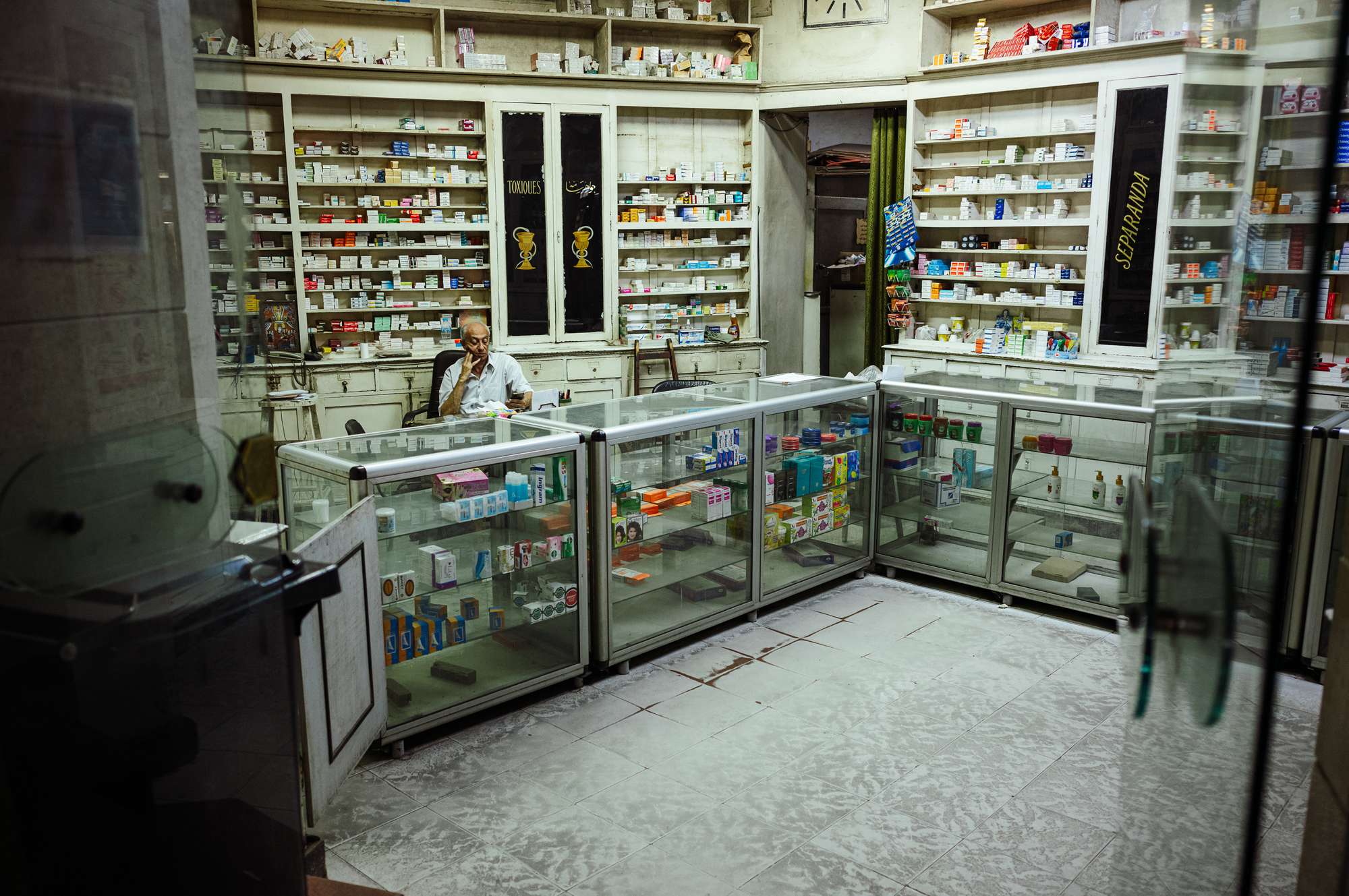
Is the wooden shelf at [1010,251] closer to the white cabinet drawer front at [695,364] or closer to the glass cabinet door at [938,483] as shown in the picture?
the white cabinet drawer front at [695,364]

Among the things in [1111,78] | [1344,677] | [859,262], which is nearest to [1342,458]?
[1344,677]

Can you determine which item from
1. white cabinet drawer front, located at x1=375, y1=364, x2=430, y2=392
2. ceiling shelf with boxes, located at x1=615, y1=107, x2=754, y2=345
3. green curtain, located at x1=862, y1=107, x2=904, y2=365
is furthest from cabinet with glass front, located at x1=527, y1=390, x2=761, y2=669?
green curtain, located at x1=862, y1=107, x2=904, y2=365

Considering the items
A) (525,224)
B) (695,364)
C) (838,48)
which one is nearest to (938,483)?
(695,364)

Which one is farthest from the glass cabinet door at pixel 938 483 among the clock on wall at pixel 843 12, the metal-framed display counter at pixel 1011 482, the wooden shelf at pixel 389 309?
the clock on wall at pixel 843 12

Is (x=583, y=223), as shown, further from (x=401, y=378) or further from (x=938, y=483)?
(x=938, y=483)

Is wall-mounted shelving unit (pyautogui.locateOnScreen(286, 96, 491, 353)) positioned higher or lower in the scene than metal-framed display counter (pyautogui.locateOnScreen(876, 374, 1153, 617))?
higher

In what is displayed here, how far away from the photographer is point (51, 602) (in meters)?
0.95

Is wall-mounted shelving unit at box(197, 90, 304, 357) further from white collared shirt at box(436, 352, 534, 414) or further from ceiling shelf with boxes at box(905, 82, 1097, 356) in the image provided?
ceiling shelf with boxes at box(905, 82, 1097, 356)

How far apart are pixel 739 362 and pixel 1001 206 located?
2660 mm

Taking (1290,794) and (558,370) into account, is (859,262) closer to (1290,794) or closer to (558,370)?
(558,370)

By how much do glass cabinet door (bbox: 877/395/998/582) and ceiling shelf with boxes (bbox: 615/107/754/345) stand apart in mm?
3564

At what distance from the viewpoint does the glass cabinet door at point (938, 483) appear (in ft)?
17.4

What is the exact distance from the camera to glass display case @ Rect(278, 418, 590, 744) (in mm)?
3541

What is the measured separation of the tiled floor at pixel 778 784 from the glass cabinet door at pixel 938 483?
928 millimetres
